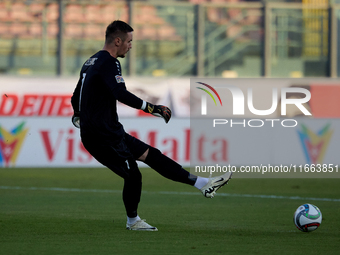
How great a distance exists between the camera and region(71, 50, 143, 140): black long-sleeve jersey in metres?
5.53

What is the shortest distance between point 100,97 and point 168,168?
0.93 meters

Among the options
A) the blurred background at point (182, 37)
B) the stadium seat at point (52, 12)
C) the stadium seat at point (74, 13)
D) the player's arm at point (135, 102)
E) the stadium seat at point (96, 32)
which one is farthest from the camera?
the stadium seat at point (96, 32)

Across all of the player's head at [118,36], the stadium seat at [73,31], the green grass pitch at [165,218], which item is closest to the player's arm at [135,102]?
the player's head at [118,36]

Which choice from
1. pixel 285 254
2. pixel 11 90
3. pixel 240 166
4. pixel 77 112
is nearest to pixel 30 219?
pixel 77 112

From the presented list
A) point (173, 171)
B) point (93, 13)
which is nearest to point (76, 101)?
point (173, 171)

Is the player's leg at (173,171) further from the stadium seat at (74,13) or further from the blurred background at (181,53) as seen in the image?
the stadium seat at (74,13)

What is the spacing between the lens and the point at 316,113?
15797 millimetres

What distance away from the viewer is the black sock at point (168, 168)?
587cm

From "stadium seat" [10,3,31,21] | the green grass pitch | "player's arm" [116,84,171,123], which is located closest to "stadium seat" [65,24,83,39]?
"stadium seat" [10,3,31,21]

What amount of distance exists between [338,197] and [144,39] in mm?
9473

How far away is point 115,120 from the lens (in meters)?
5.75

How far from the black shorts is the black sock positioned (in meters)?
0.11

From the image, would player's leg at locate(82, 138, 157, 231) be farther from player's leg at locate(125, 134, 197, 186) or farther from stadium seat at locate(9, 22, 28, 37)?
stadium seat at locate(9, 22, 28, 37)

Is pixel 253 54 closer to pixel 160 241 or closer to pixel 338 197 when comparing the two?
pixel 338 197
